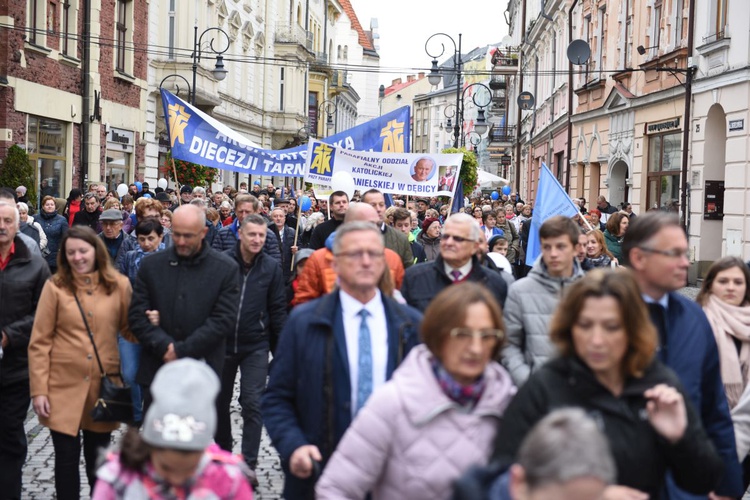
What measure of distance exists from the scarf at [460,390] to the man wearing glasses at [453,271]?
258 centimetres

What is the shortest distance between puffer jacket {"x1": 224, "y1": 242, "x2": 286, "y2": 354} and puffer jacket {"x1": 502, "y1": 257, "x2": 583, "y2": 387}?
2655mm

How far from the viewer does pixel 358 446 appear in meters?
3.53

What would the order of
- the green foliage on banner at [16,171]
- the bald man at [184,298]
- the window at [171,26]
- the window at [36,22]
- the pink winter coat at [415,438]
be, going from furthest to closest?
the window at [171,26] → the window at [36,22] → the green foliage on banner at [16,171] → the bald man at [184,298] → the pink winter coat at [415,438]

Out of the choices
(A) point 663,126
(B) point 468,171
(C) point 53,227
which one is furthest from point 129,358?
(B) point 468,171

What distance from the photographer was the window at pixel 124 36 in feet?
96.4

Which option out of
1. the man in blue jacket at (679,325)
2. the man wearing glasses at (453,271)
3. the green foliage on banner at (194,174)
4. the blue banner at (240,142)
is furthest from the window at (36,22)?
the man in blue jacket at (679,325)

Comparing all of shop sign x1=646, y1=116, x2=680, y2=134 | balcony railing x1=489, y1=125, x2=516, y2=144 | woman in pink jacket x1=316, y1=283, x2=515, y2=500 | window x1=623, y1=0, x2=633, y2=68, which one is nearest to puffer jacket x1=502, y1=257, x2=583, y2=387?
woman in pink jacket x1=316, y1=283, x2=515, y2=500

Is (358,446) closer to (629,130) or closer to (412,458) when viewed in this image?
(412,458)

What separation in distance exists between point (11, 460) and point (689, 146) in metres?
18.8

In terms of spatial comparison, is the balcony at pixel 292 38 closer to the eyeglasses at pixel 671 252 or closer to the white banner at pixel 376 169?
the white banner at pixel 376 169

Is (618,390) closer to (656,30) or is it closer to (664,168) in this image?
(664,168)

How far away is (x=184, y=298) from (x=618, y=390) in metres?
3.61

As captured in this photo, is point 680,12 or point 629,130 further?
point 629,130

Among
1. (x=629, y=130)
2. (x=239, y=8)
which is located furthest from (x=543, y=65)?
(x=629, y=130)
